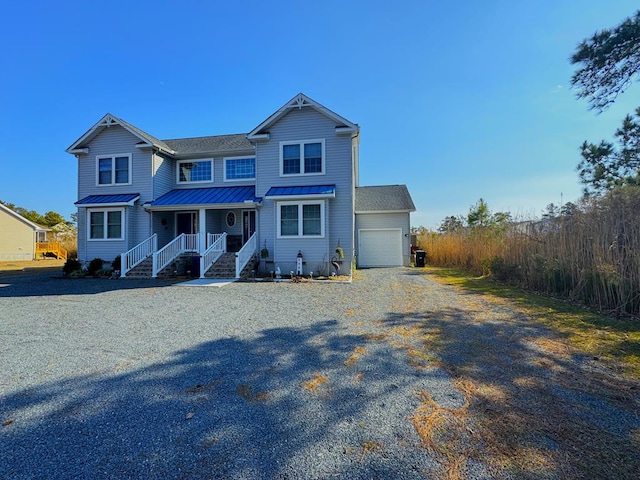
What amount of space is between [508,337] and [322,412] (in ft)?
13.6

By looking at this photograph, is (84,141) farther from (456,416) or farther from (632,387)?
(632,387)

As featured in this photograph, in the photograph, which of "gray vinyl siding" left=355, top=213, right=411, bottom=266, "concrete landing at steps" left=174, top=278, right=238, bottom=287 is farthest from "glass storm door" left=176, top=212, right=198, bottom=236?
"gray vinyl siding" left=355, top=213, right=411, bottom=266

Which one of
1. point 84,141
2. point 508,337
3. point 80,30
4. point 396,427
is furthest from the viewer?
point 84,141

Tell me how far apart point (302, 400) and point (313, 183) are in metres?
12.0

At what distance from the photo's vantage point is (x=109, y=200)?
51.2 ft

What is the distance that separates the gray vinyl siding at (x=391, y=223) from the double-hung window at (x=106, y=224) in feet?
43.7

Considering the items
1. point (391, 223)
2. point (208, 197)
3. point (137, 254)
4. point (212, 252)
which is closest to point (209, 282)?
point (212, 252)

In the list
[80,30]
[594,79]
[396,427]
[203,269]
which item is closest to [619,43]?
[594,79]

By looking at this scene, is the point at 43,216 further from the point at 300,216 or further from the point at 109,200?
the point at 300,216

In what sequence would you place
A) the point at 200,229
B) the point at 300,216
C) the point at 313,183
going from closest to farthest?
1. the point at 300,216
2. the point at 313,183
3. the point at 200,229

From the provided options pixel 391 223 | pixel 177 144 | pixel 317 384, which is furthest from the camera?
pixel 391 223

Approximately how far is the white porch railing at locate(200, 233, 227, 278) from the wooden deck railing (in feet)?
84.0

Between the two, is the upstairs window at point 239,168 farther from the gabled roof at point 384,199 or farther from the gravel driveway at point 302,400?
the gravel driveway at point 302,400

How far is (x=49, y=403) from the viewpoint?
126 inches
